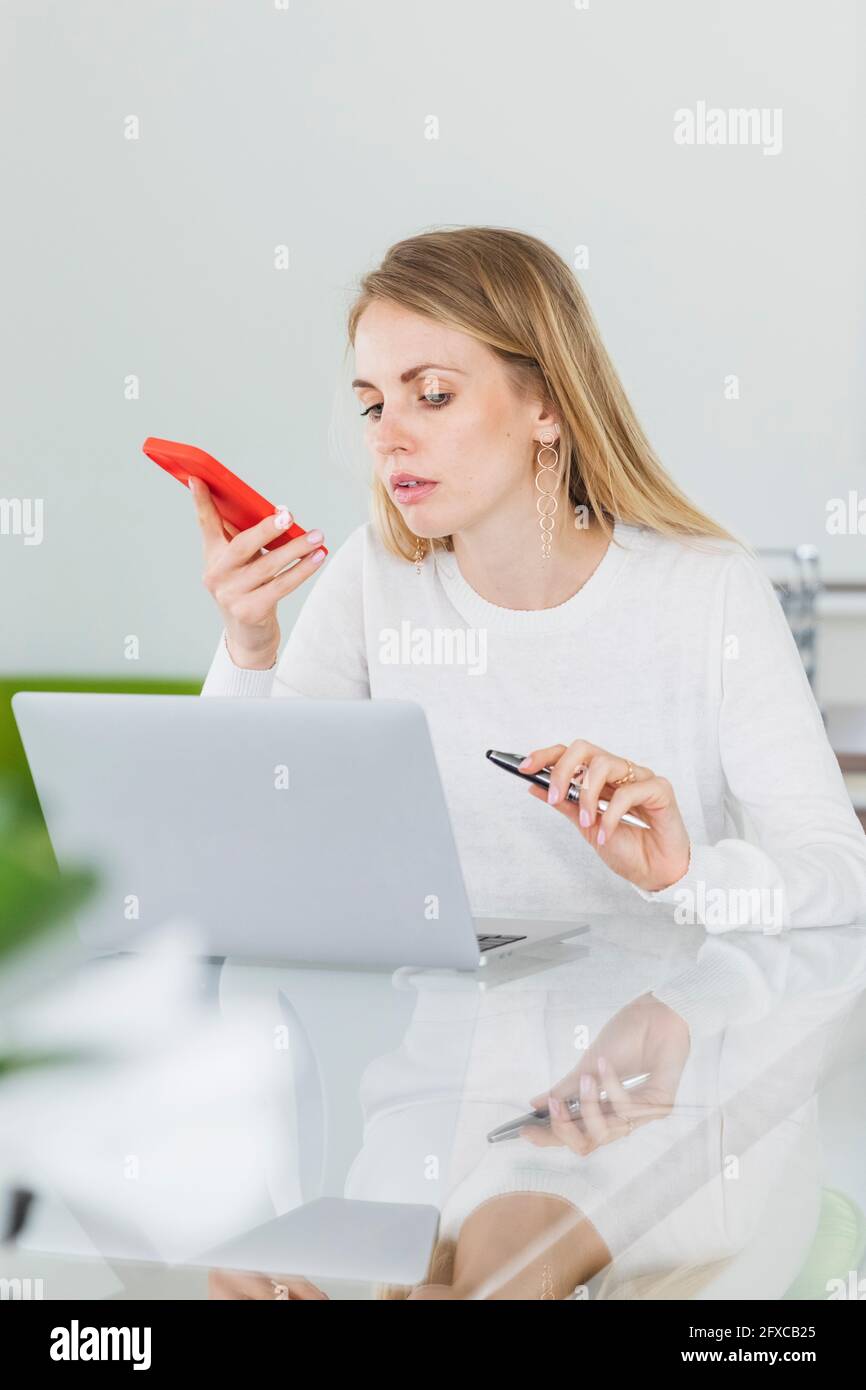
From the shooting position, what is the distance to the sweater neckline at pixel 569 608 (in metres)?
1.61

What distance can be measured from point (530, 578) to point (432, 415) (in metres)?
0.21

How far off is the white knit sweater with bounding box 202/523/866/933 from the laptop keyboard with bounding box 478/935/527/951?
28cm

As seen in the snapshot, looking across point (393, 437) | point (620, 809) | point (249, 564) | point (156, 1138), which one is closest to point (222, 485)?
point (249, 564)

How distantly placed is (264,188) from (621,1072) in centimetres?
320

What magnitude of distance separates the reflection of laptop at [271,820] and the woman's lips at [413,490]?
0.56 m

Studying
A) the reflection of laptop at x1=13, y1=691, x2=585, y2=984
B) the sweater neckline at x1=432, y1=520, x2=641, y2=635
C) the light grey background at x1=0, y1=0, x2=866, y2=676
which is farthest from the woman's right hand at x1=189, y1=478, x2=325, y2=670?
the light grey background at x1=0, y1=0, x2=866, y2=676

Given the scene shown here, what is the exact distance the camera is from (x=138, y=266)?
11.9ft

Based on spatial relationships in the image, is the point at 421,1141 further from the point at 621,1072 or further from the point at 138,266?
the point at 138,266

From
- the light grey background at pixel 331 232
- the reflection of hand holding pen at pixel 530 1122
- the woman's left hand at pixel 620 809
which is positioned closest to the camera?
the reflection of hand holding pen at pixel 530 1122

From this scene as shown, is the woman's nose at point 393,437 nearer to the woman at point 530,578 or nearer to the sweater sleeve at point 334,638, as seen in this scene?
the woman at point 530,578

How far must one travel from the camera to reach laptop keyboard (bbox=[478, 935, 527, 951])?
3.51 ft

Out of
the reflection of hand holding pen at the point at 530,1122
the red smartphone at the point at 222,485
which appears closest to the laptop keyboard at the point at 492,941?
the reflection of hand holding pen at the point at 530,1122

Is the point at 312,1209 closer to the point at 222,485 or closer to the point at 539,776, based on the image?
the point at 539,776

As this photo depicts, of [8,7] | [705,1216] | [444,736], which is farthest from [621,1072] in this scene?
[8,7]
